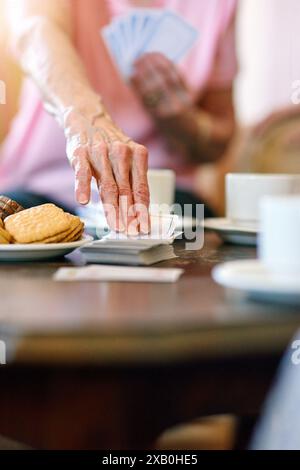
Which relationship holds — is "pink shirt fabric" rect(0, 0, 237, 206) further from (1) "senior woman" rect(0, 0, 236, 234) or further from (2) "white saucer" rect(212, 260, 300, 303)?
(2) "white saucer" rect(212, 260, 300, 303)

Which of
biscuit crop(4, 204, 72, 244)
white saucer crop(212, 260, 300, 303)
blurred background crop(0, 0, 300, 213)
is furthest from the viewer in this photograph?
blurred background crop(0, 0, 300, 213)

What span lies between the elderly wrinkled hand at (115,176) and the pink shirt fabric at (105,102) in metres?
0.90

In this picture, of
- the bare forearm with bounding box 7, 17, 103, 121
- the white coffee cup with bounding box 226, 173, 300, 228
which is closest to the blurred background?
the bare forearm with bounding box 7, 17, 103, 121

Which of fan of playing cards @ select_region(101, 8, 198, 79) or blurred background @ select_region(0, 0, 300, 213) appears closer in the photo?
fan of playing cards @ select_region(101, 8, 198, 79)

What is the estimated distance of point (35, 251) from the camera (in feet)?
2.79

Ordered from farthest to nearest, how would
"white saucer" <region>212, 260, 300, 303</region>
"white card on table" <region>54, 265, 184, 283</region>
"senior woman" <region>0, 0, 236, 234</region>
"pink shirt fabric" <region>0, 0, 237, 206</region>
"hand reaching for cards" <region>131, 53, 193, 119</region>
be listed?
"hand reaching for cards" <region>131, 53, 193, 119</region> → "pink shirt fabric" <region>0, 0, 237, 206</region> → "senior woman" <region>0, 0, 236, 234</region> → "white card on table" <region>54, 265, 184, 283</region> → "white saucer" <region>212, 260, 300, 303</region>

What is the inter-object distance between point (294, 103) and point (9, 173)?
115 centimetres

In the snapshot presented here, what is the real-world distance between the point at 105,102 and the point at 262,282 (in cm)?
162

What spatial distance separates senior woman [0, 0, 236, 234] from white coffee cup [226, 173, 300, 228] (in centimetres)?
45

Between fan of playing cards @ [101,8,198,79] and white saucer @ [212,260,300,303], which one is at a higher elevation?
fan of playing cards @ [101,8,198,79]

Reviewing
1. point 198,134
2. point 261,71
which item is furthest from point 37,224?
point 261,71

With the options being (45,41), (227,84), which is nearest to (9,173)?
(45,41)

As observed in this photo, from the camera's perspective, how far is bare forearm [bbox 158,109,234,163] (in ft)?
7.08

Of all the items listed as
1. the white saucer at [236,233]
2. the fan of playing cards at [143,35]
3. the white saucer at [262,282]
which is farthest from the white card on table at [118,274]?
the fan of playing cards at [143,35]
